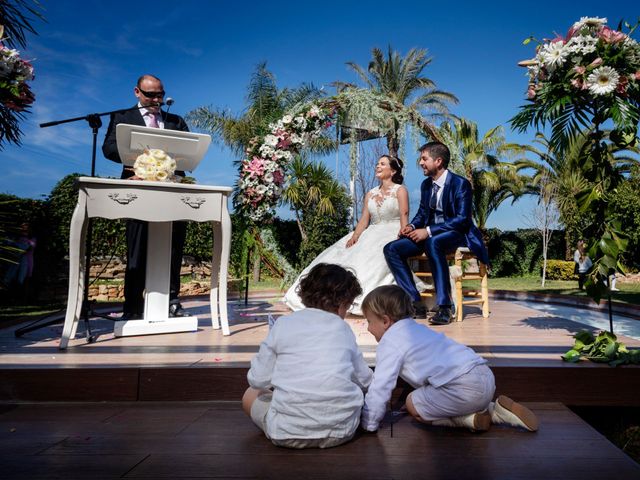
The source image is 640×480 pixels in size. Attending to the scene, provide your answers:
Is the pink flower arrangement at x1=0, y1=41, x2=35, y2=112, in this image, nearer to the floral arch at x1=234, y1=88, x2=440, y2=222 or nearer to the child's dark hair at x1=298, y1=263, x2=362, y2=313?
the child's dark hair at x1=298, y1=263, x2=362, y2=313

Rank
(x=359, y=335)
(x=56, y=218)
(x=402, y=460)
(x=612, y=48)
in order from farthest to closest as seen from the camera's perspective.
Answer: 1. (x=56, y=218)
2. (x=359, y=335)
3. (x=612, y=48)
4. (x=402, y=460)

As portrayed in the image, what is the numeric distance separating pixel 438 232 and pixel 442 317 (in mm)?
747

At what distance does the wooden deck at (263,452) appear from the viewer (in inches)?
60.3

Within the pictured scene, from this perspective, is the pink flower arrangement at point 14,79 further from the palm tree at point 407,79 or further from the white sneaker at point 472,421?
the palm tree at point 407,79

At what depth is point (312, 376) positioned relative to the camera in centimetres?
177

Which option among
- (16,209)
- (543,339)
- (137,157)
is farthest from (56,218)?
(543,339)

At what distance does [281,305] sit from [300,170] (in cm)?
958

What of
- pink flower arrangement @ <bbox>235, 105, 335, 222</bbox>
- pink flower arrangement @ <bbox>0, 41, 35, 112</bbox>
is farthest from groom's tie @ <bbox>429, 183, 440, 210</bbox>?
pink flower arrangement @ <bbox>0, 41, 35, 112</bbox>

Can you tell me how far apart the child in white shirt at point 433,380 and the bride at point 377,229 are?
105 inches

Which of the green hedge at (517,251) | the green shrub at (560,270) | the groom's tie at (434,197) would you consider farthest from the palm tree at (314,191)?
the groom's tie at (434,197)

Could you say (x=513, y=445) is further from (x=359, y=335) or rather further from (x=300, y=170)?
(x=300, y=170)

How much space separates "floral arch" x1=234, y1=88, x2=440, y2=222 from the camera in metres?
5.96

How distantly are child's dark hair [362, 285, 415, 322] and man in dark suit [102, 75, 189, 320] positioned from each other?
104 inches

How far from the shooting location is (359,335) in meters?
3.76
